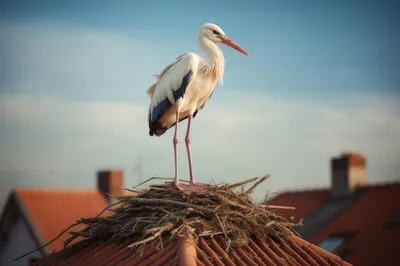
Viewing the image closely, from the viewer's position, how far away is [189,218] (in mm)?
10367

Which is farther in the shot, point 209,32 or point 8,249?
point 8,249

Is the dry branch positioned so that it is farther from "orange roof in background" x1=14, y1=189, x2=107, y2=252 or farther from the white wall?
the white wall

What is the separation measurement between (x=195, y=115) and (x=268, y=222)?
2642 millimetres

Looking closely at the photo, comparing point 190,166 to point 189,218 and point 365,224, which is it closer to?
point 189,218

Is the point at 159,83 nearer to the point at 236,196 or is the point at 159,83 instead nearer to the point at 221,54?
the point at 221,54

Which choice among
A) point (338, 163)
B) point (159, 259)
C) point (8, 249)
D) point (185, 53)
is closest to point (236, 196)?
point (159, 259)

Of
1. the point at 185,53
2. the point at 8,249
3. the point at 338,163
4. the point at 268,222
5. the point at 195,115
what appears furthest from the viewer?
the point at 338,163

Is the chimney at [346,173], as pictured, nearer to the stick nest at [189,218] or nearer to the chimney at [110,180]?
the chimney at [110,180]

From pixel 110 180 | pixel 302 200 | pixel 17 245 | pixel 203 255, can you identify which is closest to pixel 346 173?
pixel 302 200

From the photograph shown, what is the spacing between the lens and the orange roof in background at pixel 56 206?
33062 millimetres

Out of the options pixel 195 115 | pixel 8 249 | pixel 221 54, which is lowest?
pixel 8 249

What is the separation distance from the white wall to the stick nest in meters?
21.7

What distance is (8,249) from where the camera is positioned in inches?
1304

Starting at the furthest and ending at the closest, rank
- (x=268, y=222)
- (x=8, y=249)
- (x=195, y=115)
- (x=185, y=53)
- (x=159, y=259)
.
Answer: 1. (x=8, y=249)
2. (x=195, y=115)
3. (x=185, y=53)
4. (x=268, y=222)
5. (x=159, y=259)
